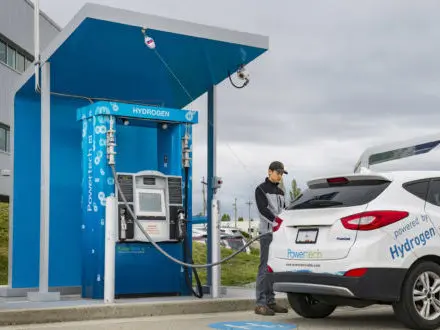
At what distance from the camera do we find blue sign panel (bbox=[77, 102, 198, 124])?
10410 mm

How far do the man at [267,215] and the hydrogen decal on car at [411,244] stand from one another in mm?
2032

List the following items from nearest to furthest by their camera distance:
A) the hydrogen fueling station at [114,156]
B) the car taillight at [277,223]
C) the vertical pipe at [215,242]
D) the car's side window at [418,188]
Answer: the car's side window at [418,188] < the car taillight at [277,223] < the hydrogen fueling station at [114,156] < the vertical pipe at [215,242]

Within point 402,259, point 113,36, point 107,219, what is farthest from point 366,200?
point 113,36

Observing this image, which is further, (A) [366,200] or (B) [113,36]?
(B) [113,36]

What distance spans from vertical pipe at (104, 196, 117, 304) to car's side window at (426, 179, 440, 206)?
→ 3.97 meters

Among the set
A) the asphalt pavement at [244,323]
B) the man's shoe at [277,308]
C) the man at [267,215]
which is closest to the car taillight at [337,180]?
the man at [267,215]

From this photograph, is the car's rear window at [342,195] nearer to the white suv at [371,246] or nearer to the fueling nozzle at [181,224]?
the white suv at [371,246]

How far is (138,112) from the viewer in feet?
34.7

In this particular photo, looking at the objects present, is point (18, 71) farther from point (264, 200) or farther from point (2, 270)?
point (264, 200)

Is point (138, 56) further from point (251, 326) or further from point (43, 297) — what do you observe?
point (251, 326)

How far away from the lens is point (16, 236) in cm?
1172

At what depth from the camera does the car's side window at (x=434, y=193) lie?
26.8 ft

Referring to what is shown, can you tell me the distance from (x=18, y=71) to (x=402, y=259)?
30.5m

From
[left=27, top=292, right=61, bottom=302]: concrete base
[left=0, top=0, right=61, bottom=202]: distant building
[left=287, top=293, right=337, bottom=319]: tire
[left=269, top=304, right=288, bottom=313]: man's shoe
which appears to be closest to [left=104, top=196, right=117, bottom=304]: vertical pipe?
[left=27, top=292, right=61, bottom=302]: concrete base
